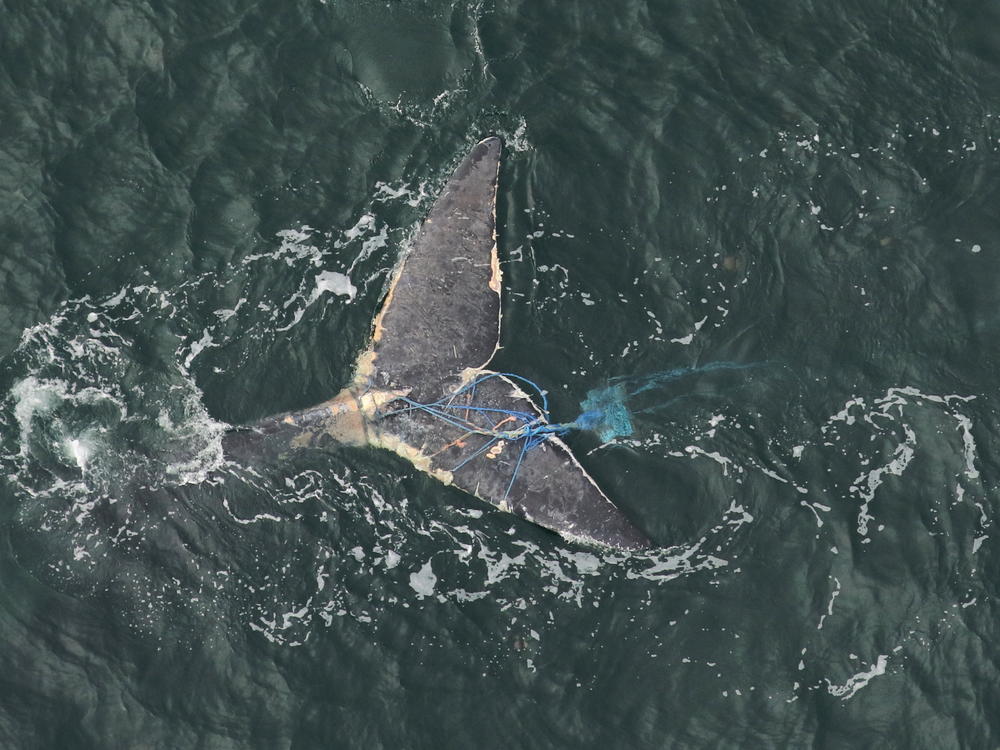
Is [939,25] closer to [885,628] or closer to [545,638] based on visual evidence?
[885,628]

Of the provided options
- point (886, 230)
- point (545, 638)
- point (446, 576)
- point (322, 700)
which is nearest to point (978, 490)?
point (886, 230)

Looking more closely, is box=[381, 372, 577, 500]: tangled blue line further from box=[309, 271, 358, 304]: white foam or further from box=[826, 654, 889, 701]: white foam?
box=[826, 654, 889, 701]: white foam

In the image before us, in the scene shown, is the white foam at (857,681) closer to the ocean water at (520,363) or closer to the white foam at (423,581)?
the ocean water at (520,363)

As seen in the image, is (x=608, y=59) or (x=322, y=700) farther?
(x=608, y=59)

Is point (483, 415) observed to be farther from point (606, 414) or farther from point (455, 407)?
point (606, 414)

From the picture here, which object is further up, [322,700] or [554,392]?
[554,392]

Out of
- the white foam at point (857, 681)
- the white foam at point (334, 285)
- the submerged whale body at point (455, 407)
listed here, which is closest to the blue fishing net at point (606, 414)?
the submerged whale body at point (455, 407)
